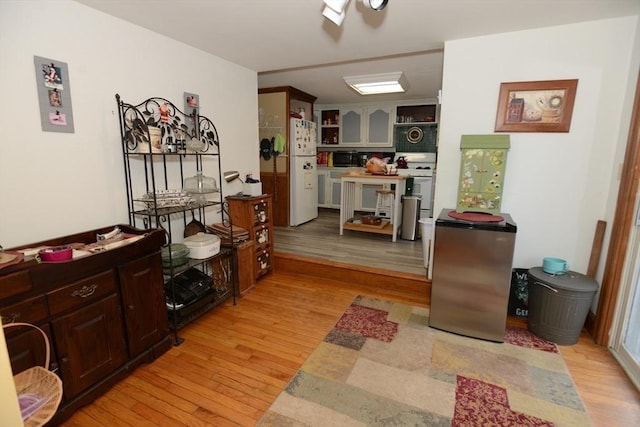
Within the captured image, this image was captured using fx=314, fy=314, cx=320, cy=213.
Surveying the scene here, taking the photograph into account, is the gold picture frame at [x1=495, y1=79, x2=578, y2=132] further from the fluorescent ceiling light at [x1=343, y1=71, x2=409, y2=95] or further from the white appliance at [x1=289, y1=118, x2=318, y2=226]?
the white appliance at [x1=289, y1=118, x2=318, y2=226]

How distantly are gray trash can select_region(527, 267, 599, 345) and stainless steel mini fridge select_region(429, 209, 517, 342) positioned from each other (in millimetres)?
302

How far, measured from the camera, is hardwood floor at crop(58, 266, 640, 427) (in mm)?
1673

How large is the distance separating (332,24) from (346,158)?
13.6 feet

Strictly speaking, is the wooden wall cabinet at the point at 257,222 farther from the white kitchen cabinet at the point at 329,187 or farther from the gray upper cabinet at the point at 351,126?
the gray upper cabinet at the point at 351,126

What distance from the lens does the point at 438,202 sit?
293 cm

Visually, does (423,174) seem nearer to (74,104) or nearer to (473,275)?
(473,275)

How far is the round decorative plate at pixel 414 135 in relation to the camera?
6016 mm

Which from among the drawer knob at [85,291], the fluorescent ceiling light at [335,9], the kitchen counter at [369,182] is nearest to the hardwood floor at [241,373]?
the drawer knob at [85,291]

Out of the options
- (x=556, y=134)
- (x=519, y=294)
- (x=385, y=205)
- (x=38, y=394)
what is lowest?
(x=519, y=294)

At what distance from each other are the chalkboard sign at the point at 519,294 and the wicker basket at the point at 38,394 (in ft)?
9.68

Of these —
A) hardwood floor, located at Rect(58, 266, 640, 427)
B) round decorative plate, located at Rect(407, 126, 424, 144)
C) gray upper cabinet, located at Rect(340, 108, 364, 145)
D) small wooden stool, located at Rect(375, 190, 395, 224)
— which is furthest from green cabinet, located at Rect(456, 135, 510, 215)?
gray upper cabinet, located at Rect(340, 108, 364, 145)

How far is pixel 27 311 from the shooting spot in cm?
142

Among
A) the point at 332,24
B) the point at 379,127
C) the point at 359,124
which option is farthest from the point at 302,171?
the point at 332,24

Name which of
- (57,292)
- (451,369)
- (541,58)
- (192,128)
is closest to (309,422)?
(451,369)
